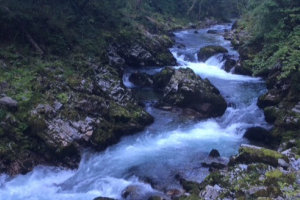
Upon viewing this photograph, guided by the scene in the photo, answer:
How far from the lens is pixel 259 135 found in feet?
55.3

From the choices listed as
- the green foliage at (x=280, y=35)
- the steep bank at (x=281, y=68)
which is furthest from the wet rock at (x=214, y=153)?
the green foliage at (x=280, y=35)

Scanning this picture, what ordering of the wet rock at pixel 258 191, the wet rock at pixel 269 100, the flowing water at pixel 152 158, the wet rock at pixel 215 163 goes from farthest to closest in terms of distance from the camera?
the wet rock at pixel 269 100
the wet rock at pixel 215 163
the flowing water at pixel 152 158
the wet rock at pixel 258 191

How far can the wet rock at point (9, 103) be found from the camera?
14805 mm

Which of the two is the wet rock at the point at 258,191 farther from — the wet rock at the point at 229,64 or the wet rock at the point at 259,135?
the wet rock at the point at 229,64

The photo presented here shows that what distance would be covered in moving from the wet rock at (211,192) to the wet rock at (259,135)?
6.36 m

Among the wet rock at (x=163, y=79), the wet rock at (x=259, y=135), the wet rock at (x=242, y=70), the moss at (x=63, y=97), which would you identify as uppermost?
the moss at (x=63, y=97)

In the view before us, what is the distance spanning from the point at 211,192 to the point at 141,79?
544 inches

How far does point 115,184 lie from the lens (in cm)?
1335

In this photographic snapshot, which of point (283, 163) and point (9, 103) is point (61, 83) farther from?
point (283, 163)

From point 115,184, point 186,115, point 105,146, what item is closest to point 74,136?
point 105,146

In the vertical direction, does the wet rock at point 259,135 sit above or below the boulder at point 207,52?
below

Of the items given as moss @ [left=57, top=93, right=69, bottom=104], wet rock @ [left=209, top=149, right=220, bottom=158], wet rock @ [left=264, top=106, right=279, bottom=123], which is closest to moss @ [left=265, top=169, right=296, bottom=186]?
wet rock @ [left=209, top=149, right=220, bottom=158]

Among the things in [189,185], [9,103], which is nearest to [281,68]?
[189,185]

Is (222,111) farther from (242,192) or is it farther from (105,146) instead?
(242,192)
